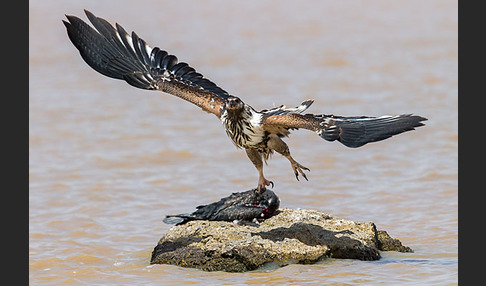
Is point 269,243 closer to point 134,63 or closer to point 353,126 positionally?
point 353,126

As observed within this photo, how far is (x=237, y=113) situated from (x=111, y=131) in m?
7.93

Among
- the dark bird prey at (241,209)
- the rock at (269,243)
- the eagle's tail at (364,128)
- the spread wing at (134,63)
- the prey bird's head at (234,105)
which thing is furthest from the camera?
the spread wing at (134,63)

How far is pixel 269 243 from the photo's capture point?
11102 mm

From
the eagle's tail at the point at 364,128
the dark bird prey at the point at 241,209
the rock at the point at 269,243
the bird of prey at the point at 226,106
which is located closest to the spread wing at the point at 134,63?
the bird of prey at the point at 226,106

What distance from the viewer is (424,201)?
14.5 meters

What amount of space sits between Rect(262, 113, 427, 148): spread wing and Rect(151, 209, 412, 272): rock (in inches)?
52.0

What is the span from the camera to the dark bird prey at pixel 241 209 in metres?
11.8

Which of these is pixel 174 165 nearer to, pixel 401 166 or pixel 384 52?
pixel 401 166

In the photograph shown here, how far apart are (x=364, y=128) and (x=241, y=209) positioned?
2155mm

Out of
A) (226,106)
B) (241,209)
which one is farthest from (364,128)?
(241,209)

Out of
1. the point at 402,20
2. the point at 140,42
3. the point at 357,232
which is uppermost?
the point at 402,20

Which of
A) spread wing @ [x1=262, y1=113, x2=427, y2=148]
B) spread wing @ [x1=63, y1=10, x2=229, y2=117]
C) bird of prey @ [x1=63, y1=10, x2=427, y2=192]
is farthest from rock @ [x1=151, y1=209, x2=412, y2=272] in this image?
spread wing @ [x1=63, y1=10, x2=229, y2=117]

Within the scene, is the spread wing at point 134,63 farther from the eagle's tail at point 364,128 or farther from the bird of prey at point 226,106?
the eagle's tail at point 364,128

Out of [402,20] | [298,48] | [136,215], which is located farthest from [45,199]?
[402,20]
